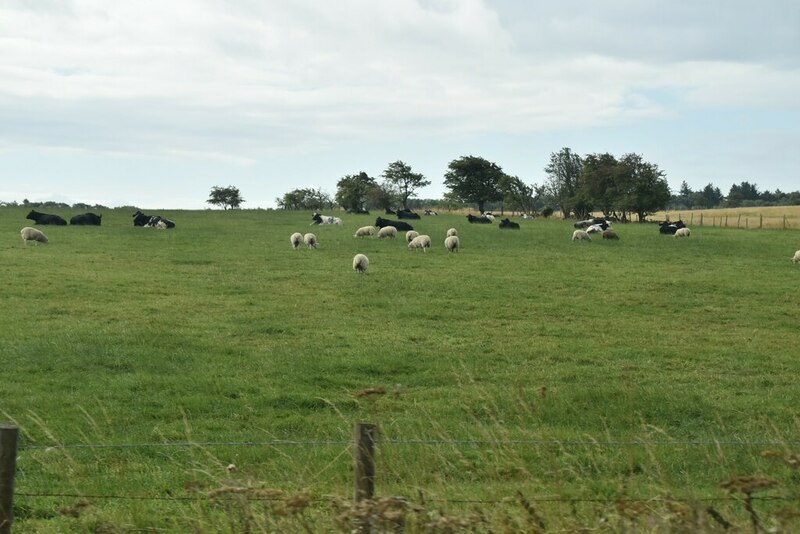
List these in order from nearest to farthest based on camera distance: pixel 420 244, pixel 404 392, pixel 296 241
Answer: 1. pixel 404 392
2. pixel 420 244
3. pixel 296 241

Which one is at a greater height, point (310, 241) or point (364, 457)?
point (364, 457)

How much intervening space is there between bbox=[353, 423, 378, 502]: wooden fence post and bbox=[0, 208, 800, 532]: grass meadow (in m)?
0.21

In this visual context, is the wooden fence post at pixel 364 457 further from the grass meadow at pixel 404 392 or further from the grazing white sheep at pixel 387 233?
the grazing white sheep at pixel 387 233

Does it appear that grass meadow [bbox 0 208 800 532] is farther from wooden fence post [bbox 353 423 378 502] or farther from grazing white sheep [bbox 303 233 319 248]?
grazing white sheep [bbox 303 233 319 248]

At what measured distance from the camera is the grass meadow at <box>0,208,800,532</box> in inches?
263

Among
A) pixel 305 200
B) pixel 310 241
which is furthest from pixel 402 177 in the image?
pixel 310 241

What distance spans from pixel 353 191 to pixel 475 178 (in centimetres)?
1957

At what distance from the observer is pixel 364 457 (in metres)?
5.86

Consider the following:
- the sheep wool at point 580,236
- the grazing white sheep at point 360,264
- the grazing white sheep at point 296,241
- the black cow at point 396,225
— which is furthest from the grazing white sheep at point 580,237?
the grazing white sheep at point 360,264

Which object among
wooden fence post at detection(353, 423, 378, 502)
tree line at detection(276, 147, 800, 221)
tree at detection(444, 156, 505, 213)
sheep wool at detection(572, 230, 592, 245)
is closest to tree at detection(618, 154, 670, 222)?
tree line at detection(276, 147, 800, 221)

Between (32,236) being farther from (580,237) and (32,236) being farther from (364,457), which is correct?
(364,457)

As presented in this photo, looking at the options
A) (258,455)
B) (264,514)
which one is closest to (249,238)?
(258,455)

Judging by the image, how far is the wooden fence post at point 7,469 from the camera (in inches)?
224

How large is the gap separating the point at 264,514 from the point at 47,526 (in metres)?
2.77
